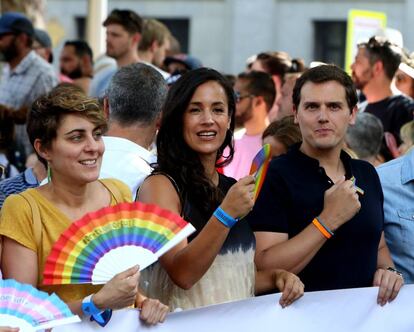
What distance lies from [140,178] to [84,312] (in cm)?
163

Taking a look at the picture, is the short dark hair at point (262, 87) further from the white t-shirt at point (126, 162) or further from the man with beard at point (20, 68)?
the white t-shirt at point (126, 162)

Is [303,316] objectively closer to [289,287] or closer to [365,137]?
[289,287]

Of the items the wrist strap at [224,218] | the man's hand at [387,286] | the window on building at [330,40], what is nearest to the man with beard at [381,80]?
the man's hand at [387,286]

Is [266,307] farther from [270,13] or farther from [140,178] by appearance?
[270,13]

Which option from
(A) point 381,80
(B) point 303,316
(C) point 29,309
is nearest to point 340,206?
(B) point 303,316

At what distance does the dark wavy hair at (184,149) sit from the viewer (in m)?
5.27

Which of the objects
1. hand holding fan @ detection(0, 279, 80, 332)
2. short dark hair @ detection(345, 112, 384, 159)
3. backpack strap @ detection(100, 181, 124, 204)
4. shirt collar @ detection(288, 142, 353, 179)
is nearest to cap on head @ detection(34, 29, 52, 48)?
short dark hair @ detection(345, 112, 384, 159)

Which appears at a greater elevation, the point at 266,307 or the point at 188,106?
the point at 188,106

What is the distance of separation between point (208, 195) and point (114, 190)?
386 mm

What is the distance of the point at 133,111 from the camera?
6.69 m

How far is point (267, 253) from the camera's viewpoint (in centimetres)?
549

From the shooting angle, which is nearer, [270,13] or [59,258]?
[59,258]

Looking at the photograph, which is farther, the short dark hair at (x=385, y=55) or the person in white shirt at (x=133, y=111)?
the short dark hair at (x=385, y=55)

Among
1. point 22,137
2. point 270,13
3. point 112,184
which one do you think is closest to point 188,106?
point 112,184
